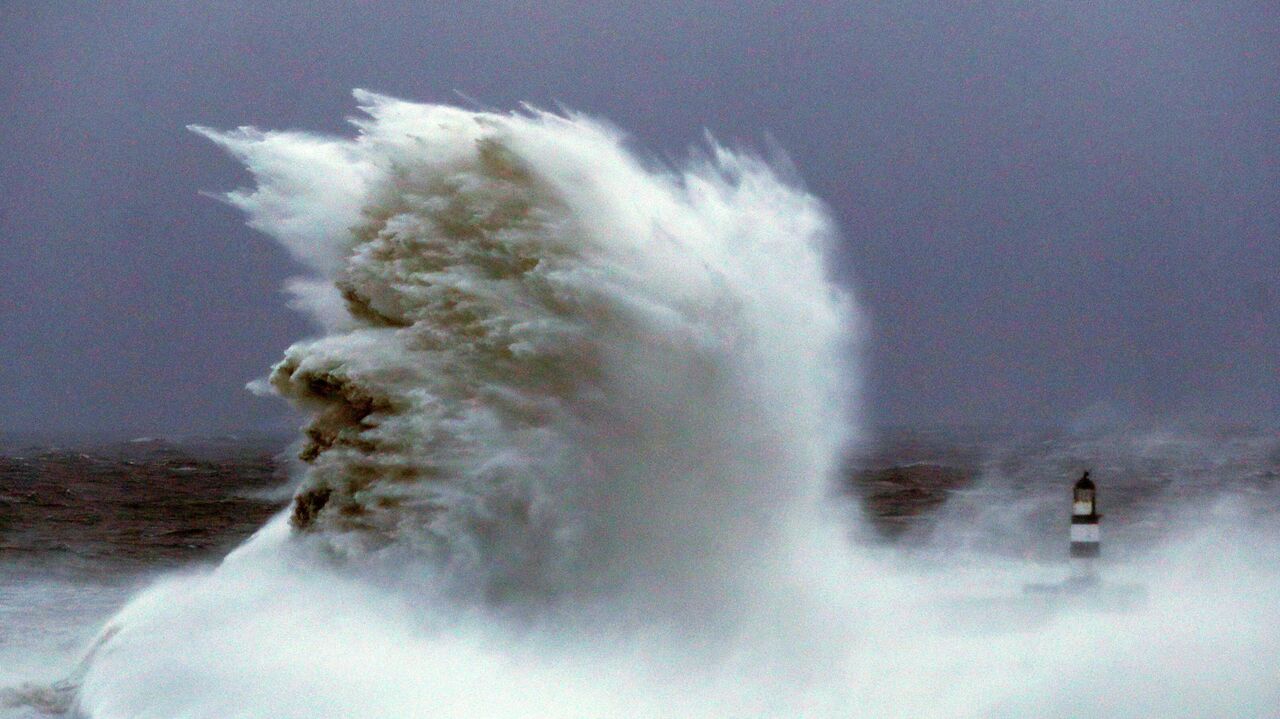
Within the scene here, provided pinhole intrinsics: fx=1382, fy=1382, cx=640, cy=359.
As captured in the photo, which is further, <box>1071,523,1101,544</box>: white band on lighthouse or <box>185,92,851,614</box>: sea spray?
<box>1071,523,1101,544</box>: white band on lighthouse

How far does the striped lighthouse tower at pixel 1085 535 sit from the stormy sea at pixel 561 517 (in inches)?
4.9

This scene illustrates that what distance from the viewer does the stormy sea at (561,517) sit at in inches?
416

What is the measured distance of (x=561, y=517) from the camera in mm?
11656

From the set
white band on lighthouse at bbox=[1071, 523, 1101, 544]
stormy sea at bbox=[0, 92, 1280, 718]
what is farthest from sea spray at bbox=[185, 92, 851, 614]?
white band on lighthouse at bbox=[1071, 523, 1101, 544]

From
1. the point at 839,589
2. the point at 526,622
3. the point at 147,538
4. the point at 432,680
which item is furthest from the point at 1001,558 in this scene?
the point at 147,538

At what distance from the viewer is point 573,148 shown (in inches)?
504

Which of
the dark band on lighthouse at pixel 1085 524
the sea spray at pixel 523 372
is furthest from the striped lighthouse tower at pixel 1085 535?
the sea spray at pixel 523 372

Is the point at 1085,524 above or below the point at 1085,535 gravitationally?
above

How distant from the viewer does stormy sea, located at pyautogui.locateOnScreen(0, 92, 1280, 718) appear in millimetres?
10570

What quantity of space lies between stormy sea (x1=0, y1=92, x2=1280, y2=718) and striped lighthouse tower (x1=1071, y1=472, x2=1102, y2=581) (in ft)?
0.41

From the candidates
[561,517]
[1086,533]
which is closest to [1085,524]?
[1086,533]

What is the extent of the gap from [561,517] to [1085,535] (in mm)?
5362

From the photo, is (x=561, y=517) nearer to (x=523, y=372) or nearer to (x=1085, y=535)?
(x=523, y=372)

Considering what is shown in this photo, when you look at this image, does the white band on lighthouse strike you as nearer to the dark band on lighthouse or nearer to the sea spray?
the dark band on lighthouse
